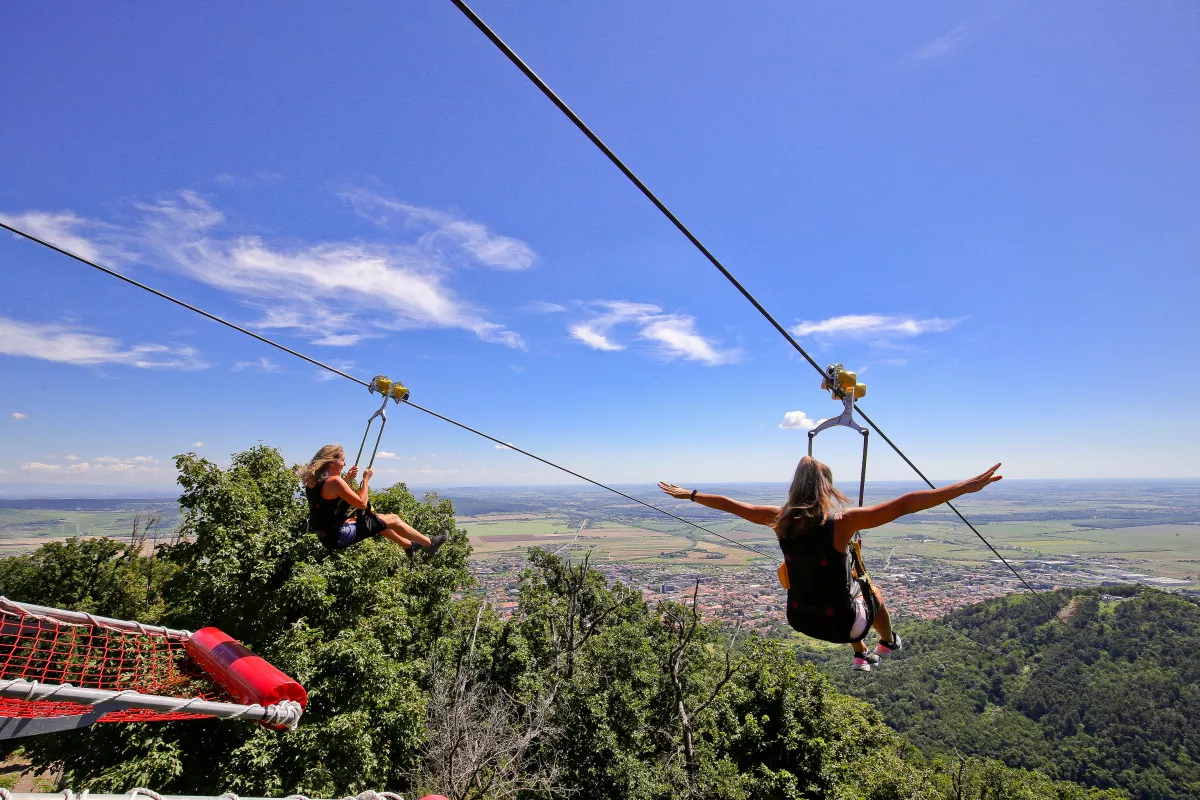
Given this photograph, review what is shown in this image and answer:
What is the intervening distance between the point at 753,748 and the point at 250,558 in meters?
12.7

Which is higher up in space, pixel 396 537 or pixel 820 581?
pixel 820 581

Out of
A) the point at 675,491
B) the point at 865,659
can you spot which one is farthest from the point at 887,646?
the point at 675,491

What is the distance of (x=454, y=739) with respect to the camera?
38.0ft

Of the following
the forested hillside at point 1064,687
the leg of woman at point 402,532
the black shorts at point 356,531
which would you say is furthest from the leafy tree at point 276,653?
the forested hillside at point 1064,687

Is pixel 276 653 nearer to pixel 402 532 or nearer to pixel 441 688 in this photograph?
pixel 441 688

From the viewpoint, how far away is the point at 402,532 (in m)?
4.94

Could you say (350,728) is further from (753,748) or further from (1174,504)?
(1174,504)

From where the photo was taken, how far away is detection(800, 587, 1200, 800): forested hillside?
27547 mm

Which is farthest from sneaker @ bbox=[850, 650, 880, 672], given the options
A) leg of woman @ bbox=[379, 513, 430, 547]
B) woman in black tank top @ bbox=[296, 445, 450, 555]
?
woman in black tank top @ bbox=[296, 445, 450, 555]

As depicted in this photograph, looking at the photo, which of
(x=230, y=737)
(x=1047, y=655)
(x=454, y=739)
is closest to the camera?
(x=230, y=737)

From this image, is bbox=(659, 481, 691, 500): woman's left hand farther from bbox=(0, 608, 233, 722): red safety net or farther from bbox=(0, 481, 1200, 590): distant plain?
bbox=(0, 481, 1200, 590): distant plain

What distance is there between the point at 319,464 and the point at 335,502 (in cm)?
39

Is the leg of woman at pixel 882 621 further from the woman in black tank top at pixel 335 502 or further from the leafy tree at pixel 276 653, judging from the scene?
the leafy tree at pixel 276 653

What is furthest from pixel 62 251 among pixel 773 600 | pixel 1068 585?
pixel 1068 585
